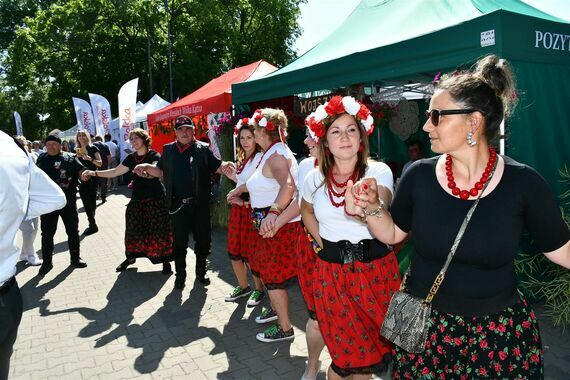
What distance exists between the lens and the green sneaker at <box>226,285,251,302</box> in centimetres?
487

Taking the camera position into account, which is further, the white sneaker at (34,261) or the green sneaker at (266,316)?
the white sneaker at (34,261)

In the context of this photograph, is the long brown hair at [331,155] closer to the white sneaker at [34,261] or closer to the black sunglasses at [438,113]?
the black sunglasses at [438,113]

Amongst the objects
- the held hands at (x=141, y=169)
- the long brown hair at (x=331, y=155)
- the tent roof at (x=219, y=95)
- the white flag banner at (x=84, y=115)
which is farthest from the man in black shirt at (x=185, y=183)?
the white flag banner at (x=84, y=115)

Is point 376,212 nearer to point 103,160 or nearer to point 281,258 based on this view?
point 281,258

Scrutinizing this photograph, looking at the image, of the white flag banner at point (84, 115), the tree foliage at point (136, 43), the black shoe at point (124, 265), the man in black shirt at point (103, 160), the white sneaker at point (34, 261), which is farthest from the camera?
the tree foliage at point (136, 43)

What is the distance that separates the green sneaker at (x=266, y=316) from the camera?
4191mm

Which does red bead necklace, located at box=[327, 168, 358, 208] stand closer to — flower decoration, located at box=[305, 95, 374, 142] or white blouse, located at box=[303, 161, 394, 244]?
white blouse, located at box=[303, 161, 394, 244]

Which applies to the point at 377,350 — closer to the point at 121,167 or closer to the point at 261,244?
the point at 261,244

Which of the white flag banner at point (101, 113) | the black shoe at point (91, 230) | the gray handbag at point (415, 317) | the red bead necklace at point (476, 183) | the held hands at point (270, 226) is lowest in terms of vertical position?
the black shoe at point (91, 230)

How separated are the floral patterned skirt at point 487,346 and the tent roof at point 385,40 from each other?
8.03 feet

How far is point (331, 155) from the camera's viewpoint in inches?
102

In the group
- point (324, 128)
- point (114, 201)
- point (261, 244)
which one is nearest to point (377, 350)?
point (324, 128)

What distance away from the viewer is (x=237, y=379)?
3.27 m

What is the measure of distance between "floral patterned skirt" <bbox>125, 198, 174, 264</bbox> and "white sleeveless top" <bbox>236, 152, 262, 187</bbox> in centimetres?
198
